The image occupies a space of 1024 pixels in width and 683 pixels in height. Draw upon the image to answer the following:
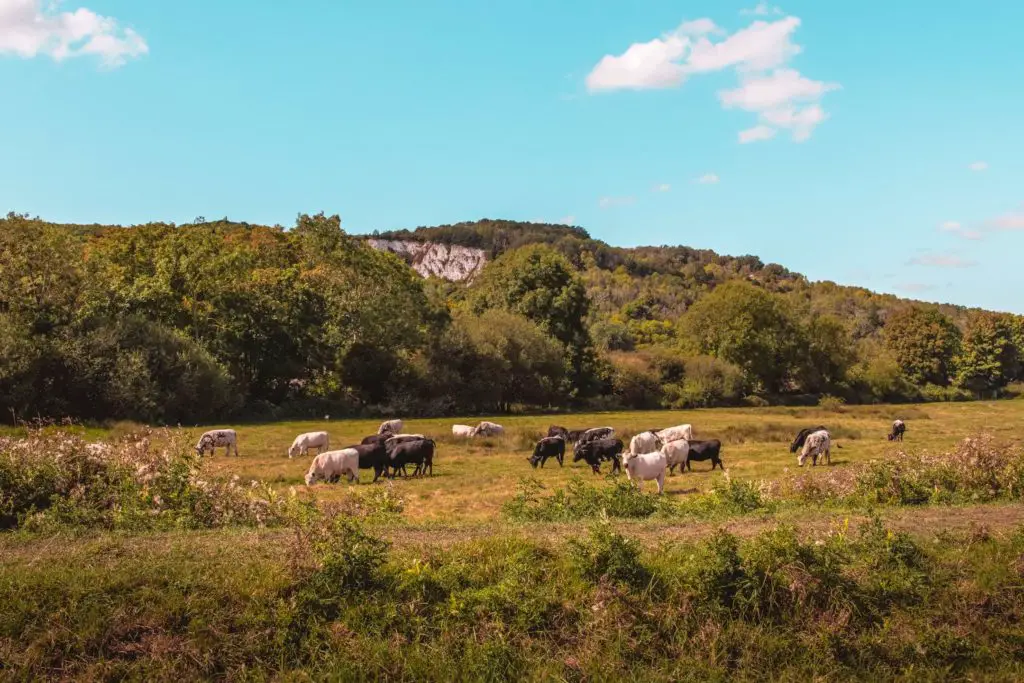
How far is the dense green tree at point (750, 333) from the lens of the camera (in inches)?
2921

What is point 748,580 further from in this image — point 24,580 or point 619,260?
point 619,260

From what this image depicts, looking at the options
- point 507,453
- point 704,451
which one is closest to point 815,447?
point 704,451

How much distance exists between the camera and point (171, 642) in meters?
8.71

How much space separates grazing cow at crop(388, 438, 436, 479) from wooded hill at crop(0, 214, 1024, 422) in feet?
71.1

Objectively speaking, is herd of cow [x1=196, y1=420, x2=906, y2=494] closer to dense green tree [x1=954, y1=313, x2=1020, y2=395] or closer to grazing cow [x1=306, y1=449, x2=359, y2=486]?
grazing cow [x1=306, y1=449, x2=359, y2=486]

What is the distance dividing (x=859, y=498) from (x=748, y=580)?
657 centimetres

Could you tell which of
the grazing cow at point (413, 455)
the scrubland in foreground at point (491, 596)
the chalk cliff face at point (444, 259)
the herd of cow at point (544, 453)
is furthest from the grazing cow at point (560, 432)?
the chalk cliff face at point (444, 259)

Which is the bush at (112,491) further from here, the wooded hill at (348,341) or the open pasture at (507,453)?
the wooded hill at (348,341)

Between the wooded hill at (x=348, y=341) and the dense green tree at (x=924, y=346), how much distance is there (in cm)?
21

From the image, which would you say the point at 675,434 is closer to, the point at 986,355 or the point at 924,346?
the point at 924,346

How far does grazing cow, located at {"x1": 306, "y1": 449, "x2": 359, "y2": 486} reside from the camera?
22.5 metres

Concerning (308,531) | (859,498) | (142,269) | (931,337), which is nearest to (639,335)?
(931,337)

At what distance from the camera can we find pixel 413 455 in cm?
2438

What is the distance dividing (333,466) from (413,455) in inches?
109
